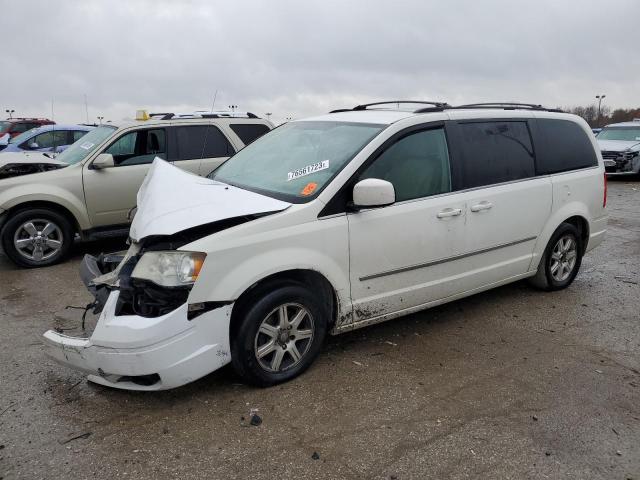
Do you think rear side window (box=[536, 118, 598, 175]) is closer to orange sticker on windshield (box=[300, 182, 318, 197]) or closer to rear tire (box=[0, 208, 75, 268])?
orange sticker on windshield (box=[300, 182, 318, 197])

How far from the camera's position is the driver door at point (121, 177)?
6746 millimetres

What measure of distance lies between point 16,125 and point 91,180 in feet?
39.1

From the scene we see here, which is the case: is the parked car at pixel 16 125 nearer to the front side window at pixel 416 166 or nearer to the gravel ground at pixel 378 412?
the gravel ground at pixel 378 412

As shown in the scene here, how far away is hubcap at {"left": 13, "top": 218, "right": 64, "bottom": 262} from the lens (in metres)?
6.47

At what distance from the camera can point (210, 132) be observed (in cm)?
750

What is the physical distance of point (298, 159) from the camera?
4.09 metres

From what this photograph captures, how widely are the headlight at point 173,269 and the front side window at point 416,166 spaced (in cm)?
131

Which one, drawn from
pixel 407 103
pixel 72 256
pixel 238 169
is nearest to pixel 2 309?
pixel 72 256

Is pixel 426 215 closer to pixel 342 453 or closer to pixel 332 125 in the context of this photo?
pixel 332 125

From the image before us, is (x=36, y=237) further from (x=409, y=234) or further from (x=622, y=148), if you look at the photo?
(x=622, y=148)

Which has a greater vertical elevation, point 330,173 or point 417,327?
point 330,173

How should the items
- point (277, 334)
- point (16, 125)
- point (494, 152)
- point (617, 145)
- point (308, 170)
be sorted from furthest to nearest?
point (16, 125) → point (617, 145) → point (494, 152) → point (308, 170) → point (277, 334)

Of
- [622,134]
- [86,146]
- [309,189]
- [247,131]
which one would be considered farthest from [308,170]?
[622,134]

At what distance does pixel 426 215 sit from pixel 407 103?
1.31 meters
